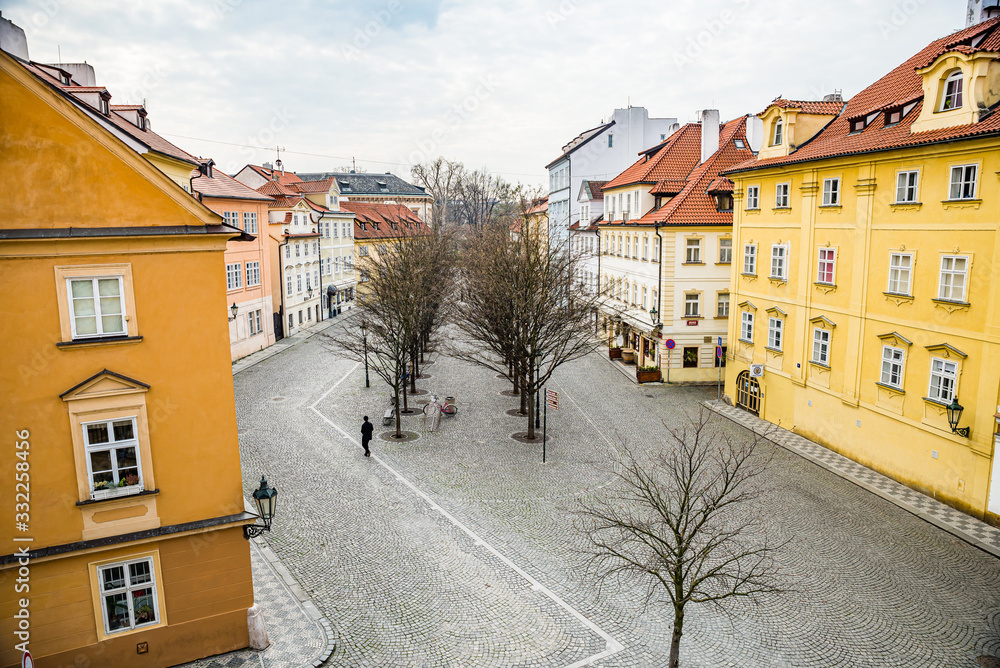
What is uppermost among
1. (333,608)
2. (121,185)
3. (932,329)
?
(121,185)

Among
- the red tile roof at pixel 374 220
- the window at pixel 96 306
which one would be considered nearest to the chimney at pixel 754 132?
the window at pixel 96 306

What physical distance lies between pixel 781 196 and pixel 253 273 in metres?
28.8

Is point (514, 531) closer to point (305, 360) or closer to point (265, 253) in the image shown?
point (305, 360)

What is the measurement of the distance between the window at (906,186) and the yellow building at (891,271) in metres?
0.03

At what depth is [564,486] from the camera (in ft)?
60.0

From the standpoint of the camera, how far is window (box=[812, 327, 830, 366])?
21297 mm

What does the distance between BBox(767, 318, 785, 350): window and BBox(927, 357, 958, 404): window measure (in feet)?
22.0

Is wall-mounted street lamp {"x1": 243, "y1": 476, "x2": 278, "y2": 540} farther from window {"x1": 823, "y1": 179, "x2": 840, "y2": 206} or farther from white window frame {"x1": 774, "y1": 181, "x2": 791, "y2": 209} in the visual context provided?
white window frame {"x1": 774, "y1": 181, "x2": 791, "y2": 209}

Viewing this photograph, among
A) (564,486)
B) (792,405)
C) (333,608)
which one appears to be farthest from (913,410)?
(333,608)

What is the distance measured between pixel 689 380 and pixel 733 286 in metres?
6.04

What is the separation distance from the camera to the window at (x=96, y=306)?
9492mm

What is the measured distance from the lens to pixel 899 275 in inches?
721

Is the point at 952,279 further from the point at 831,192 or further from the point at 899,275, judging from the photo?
the point at 831,192

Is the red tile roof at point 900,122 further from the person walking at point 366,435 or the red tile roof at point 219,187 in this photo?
the red tile roof at point 219,187
